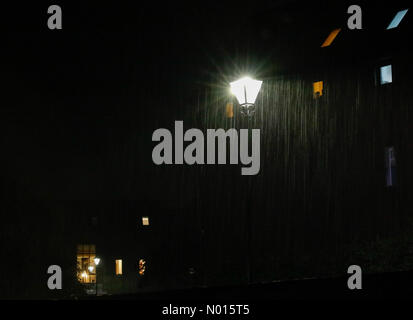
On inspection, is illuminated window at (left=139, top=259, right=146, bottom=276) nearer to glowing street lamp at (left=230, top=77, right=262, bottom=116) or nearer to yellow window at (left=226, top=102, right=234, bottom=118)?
yellow window at (left=226, top=102, right=234, bottom=118)

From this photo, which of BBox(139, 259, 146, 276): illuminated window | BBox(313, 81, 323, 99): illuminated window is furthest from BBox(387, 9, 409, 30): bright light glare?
BBox(139, 259, 146, 276): illuminated window

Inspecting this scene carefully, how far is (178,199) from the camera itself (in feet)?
111

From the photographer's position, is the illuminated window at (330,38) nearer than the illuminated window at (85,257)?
Yes

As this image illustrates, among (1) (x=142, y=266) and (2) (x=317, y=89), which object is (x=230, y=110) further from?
(1) (x=142, y=266)

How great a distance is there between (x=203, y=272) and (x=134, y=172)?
1492 cm

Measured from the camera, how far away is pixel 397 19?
2166 centimetres

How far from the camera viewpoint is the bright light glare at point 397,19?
21359 mm

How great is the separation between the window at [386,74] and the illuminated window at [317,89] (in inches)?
106

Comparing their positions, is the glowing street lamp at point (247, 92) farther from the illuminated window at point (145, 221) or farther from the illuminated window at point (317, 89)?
the illuminated window at point (145, 221)

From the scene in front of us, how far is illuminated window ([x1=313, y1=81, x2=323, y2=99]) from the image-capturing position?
74.0ft

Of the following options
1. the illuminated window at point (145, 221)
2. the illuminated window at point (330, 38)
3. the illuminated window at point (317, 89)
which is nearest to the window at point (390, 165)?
the illuminated window at point (317, 89)

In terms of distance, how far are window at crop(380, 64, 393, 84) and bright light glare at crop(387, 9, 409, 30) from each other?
190cm
